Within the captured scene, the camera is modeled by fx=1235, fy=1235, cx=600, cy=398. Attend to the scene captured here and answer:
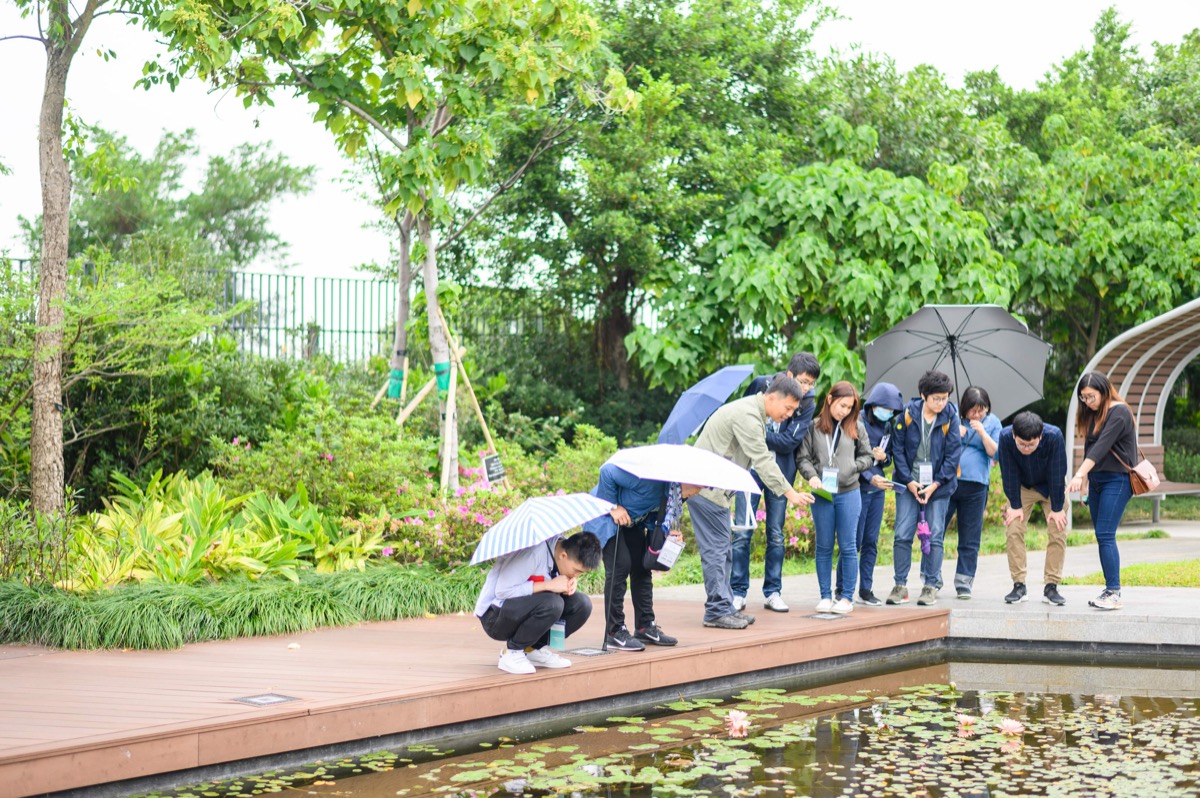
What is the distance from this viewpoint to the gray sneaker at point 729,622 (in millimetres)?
6930

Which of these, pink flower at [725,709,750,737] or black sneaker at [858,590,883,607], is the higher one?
black sneaker at [858,590,883,607]

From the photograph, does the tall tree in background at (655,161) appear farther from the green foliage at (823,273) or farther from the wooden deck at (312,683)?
the wooden deck at (312,683)

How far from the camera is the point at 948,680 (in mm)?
6758

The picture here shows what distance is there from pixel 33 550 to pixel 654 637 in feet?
11.4

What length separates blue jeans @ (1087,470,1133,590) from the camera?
7.45 m

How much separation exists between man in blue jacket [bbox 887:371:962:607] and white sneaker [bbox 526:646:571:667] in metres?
2.86

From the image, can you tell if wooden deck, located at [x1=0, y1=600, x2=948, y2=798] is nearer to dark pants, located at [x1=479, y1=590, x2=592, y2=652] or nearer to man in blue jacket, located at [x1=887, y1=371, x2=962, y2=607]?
dark pants, located at [x1=479, y1=590, x2=592, y2=652]

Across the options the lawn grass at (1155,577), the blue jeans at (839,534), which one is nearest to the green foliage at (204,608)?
the blue jeans at (839,534)

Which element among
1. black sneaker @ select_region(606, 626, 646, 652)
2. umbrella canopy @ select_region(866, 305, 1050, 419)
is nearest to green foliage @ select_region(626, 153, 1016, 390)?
umbrella canopy @ select_region(866, 305, 1050, 419)

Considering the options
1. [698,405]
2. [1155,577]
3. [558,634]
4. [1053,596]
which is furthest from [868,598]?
[558,634]

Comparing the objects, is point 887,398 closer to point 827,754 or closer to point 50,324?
point 827,754

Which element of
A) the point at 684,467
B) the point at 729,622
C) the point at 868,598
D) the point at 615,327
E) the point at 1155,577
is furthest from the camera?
the point at 615,327

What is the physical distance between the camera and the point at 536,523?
17.4ft

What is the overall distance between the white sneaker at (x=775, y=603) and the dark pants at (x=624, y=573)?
1451mm
